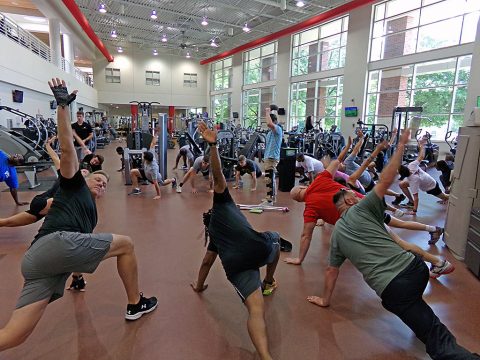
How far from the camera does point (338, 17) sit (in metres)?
13.3

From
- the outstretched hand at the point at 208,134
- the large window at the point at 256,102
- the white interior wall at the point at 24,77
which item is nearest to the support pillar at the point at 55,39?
the white interior wall at the point at 24,77

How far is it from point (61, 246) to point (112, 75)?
24.4 meters

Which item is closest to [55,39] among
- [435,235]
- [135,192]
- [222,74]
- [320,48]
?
[135,192]

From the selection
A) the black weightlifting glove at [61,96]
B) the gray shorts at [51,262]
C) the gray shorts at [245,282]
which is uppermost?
the black weightlifting glove at [61,96]

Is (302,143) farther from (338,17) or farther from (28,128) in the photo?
(28,128)

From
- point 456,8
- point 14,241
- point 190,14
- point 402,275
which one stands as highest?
point 190,14

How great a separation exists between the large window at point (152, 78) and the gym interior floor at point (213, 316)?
22.3 metres

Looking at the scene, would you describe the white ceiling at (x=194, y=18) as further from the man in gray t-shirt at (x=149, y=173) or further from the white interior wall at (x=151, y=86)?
the man in gray t-shirt at (x=149, y=173)

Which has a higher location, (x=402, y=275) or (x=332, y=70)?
(x=332, y=70)

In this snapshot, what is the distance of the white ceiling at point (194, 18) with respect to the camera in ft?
42.4

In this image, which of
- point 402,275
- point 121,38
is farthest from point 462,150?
point 121,38

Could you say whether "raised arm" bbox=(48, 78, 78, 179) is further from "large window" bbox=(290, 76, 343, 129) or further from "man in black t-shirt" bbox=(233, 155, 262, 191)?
"large window" bbox=(290, 76, 343, 129)

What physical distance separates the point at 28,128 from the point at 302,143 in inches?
329

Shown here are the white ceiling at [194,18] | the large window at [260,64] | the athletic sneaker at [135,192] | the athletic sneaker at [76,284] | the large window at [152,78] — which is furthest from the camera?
the large window at [152,78]
